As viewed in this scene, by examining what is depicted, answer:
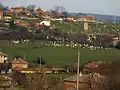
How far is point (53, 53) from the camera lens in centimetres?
2797

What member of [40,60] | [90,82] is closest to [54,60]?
[40,60]

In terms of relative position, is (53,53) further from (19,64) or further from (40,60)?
(19,64)

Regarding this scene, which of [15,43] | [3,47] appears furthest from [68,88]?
[15,43]

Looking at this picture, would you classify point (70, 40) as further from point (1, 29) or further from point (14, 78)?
point (14, 78)

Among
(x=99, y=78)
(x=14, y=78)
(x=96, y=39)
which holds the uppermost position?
(x=99, y=78)

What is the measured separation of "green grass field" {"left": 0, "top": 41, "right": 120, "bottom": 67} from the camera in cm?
2508

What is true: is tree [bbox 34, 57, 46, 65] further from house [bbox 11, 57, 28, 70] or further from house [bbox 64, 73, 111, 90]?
house [bbox 64, 73, 111, 90]

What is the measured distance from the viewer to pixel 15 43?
3244 centimetres

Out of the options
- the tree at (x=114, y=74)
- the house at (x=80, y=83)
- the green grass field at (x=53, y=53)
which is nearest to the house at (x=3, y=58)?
the green grass field at (x=53, y=53)

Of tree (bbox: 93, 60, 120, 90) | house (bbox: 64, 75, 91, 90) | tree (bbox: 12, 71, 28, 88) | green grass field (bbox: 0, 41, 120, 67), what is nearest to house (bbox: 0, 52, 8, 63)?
green grass field (bbox: 0, 41, 120, 67)

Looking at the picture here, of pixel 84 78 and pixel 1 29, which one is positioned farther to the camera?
pixel 1 29

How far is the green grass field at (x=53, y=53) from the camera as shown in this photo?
25.1 metres

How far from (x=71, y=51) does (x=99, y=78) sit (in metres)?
16.9

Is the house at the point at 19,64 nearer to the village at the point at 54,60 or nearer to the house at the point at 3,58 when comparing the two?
the village at the point at 54,60
